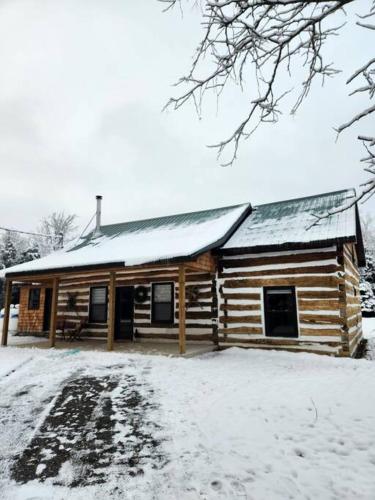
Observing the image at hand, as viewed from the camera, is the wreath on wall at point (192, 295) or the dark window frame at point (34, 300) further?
the dark window frame at point (34, 300)

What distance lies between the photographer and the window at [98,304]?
14312 millimetres

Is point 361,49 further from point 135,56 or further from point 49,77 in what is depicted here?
point 49,77

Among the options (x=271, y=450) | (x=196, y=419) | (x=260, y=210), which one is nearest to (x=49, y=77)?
(x=196, y=419)

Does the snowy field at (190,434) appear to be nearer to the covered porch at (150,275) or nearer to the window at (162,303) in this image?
the covered porch at (150,275)

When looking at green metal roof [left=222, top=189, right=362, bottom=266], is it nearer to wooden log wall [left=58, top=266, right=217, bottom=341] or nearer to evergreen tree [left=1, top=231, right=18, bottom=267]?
wooden log wall [left=58, top=266, right=217, bottom=341]

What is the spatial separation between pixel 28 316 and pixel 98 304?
6.03m

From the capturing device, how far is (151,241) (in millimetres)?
12656

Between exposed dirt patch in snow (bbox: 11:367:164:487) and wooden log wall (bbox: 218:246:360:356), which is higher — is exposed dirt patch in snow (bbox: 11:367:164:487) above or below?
below

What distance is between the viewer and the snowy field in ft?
9.84

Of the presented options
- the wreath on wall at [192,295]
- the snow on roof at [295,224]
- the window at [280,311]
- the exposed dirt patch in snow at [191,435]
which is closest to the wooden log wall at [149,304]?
the wreath on wall at [192,295]

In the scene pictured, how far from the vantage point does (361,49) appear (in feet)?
12.2

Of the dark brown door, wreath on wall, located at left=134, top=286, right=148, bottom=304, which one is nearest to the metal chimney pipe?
the dark brown door

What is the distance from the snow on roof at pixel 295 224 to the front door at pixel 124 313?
16.4ft

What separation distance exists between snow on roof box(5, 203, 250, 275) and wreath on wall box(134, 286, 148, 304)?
6.18 feet
